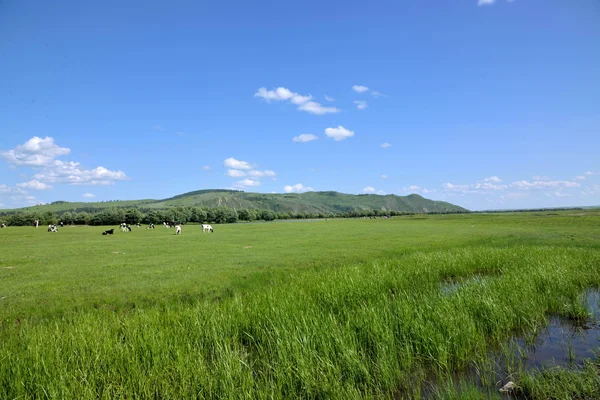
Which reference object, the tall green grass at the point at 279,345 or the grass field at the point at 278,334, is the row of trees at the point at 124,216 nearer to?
the grass field at the point at 278,334

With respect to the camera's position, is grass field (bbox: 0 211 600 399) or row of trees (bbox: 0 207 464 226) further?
row of trees (bbox: 0 207 464 226)

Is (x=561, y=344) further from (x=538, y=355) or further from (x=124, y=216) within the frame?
(x=124, y=216)

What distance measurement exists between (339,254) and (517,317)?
14903mm

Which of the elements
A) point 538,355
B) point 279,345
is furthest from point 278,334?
point 538,355

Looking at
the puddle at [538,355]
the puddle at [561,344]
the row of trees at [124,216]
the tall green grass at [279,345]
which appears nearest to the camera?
the tall green grass at [279,345]

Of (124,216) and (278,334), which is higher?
(124,216)

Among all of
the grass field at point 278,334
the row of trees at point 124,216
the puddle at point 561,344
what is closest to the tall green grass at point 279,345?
the grass field at point 278,334

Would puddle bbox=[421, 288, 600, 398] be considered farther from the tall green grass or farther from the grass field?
the tall green grass

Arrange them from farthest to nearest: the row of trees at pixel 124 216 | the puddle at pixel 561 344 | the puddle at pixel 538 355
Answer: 1. the row of trees at pixel 124 216
2. the puddle at pixel 561 344
3. the puddle at pixel 538 355

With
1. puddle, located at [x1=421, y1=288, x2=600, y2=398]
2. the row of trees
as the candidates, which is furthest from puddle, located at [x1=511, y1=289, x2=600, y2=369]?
the row of trees

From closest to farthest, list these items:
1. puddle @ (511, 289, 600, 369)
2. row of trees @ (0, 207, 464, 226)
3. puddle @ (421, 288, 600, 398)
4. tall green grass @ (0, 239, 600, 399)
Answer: tall green grass @ (0, 239, 600, 399)
puddle @ (421, 288, 600, 398)
puddle @ (511, 289, 600, 369)
row of trees @ (0, 207, 464, 226)

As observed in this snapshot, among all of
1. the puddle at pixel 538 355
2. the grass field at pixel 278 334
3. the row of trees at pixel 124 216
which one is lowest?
the puddle at pixel 538 355

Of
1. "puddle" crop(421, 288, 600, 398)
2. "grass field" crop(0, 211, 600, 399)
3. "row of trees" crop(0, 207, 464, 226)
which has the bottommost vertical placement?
"puddle" crop(421, 288, 600, 398)

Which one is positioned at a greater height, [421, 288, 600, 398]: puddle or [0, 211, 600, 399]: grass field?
[0, 211, 600, 399]: grass field
